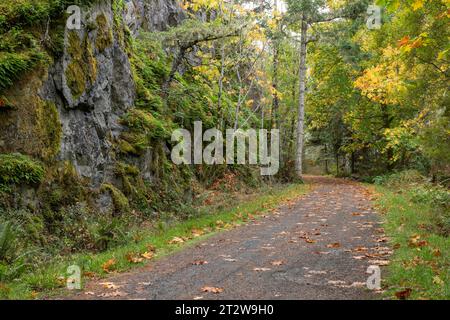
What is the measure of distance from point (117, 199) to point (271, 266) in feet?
17.9

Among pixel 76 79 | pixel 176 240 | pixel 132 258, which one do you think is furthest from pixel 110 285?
pixel 76 79

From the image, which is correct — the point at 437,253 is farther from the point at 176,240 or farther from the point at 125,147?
the point at 125,147

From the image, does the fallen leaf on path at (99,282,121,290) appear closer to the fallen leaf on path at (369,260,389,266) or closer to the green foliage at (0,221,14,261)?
the green foliage at (0,221,14,261)

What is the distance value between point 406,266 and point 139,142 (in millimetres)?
8625

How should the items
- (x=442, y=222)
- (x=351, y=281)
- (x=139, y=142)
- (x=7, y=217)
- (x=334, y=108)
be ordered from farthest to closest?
1. (x=334, y=108)
2. (x=139, y=142)
3. (x=442, y=222)
4. (x=7, y=217)
5. (x=351, y=281)

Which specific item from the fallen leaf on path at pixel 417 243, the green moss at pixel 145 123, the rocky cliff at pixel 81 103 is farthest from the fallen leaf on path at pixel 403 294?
the green moss at pixel 145 123

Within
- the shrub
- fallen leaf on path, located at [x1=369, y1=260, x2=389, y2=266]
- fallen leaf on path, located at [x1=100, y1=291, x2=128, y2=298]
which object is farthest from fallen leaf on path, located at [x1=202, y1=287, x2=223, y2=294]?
the shrub

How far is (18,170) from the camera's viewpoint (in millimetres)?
8320

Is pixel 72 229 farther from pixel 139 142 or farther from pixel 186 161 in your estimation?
pixel 186 161

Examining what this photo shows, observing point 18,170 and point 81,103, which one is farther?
point 81,103

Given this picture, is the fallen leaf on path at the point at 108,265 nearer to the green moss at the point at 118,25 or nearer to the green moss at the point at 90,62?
the green moss at the point at 90,62

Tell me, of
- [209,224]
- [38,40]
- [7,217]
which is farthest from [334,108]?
[7,217]

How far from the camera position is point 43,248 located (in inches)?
307

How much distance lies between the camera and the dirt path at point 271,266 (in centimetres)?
575
